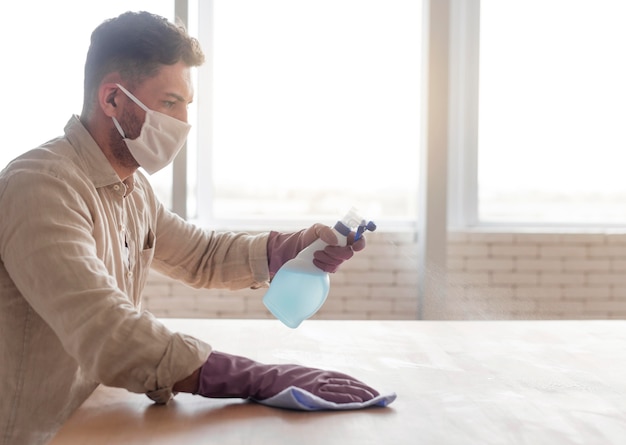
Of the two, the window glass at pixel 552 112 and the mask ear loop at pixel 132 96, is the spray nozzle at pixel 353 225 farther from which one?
the window glass at pixel 552 112

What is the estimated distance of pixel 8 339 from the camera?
1.62 meters

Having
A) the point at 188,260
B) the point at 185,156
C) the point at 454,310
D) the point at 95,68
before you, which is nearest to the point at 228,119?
the point at 185,156

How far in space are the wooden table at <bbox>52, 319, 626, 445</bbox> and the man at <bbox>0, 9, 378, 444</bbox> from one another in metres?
0.08

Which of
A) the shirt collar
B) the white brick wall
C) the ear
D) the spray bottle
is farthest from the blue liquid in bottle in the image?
the white brick wall

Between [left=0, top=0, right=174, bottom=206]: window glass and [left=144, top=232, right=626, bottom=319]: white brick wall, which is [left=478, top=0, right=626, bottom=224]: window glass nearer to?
[left=144, top=232, right=626, bottom=319]: white brick wall

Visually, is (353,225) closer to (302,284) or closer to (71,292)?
(302,284)

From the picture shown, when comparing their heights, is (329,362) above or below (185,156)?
below

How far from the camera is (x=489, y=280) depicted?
4.46 meters

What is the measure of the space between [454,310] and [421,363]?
106 inches

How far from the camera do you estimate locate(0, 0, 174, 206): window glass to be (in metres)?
4.29

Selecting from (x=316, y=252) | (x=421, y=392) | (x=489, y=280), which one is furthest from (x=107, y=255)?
(x=489, y=280)

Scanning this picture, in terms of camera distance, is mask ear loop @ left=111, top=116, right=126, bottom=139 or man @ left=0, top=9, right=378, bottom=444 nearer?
man @ left=0, top=9, right=378, bottom=444

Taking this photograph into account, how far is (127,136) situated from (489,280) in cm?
293

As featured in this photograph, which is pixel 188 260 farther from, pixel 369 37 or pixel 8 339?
pixel 369 37
